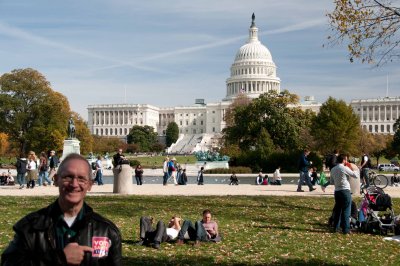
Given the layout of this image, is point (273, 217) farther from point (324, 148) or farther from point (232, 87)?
point (232, 87)

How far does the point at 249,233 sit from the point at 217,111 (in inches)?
6388

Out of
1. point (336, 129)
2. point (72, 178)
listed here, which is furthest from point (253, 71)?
point (72, 178)

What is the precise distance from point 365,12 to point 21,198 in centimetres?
1209

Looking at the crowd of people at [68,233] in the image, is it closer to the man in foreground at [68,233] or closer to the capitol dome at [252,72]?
the man in foreground at [68,233]

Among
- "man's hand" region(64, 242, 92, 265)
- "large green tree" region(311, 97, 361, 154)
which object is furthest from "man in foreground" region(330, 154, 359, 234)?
"large green tree" region(311, 97, 361, 154)

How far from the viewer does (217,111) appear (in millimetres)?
173500

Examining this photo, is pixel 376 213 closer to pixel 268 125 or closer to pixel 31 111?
pixel 268 125

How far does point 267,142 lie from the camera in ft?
189

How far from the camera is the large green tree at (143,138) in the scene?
453ft

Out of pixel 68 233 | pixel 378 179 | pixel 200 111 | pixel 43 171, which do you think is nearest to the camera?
pixel 68 233

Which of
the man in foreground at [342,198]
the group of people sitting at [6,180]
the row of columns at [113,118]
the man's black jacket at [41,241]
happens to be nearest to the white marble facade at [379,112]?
the row of columns at [113,118]

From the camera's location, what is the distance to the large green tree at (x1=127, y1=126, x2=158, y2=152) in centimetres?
13821

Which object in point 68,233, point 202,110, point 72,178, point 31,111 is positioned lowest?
point 68,233

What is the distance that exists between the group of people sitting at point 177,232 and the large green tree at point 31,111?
50430 millimetres
